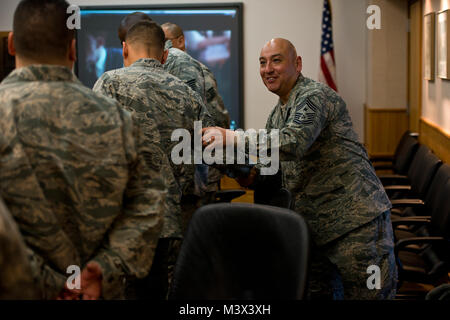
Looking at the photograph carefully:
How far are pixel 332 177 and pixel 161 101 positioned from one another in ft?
2.74

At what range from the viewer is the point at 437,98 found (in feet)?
17.6

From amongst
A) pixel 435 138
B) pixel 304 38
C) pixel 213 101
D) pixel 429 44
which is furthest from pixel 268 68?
pixel 304 38

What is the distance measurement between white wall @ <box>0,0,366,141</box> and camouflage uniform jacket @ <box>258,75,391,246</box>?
15.3ft

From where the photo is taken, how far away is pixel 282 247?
170 centimetres

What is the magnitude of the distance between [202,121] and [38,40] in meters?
1.25

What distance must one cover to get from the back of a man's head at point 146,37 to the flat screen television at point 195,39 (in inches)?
183

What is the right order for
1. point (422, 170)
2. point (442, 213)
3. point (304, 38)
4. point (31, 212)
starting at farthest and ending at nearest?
point (304, 38)
point (422, 170)
point (442, 213)
point (31, 212)

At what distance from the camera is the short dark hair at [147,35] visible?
9.34 ft

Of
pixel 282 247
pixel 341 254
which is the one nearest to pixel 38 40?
pixel 282 247

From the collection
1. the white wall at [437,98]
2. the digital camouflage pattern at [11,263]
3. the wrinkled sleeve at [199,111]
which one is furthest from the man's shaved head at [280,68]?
the white wall at [437,98]

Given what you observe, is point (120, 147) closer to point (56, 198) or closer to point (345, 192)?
point (56, 198)

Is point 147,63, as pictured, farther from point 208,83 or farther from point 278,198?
point 208,83

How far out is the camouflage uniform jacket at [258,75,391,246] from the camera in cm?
279

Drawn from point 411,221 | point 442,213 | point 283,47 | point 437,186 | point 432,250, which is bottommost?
point 432,250
